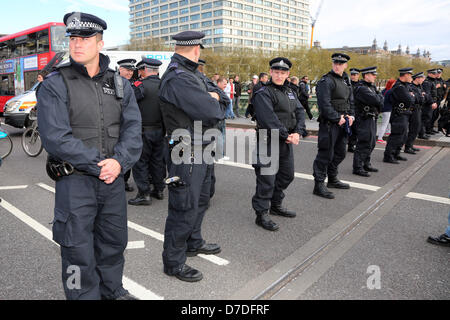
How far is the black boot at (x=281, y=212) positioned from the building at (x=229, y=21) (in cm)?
10236

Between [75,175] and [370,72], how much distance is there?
6.12m

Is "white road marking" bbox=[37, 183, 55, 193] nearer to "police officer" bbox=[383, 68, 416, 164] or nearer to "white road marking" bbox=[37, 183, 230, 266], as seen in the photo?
"white road marking" bbox=[37, 183, 230, 266]

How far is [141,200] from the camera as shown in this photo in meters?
5.11

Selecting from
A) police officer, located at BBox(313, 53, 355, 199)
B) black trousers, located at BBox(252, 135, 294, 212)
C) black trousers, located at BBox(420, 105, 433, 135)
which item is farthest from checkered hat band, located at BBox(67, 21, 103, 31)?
black trousers, located at BBox(420, 105, 433, 135)

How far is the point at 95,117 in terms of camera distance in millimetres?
2293

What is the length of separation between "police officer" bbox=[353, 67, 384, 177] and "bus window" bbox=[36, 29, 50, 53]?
490 inches

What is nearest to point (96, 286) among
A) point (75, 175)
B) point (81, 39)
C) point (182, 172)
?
point (75, 175)

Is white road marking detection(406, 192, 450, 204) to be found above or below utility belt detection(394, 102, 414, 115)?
below

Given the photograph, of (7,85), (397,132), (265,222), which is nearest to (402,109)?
(397,132)

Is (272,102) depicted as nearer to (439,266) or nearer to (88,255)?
(439,266)

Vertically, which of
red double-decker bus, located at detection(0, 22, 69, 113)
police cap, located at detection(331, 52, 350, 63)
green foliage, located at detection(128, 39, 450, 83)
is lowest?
police cap, located at detection(331, 52, 350, 63)

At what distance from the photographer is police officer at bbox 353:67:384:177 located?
21.4 feet

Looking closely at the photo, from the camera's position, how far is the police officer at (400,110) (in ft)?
24.1

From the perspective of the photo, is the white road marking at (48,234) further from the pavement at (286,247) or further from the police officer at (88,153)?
the police officer at (88,153)
